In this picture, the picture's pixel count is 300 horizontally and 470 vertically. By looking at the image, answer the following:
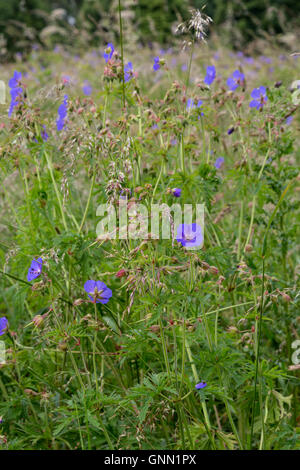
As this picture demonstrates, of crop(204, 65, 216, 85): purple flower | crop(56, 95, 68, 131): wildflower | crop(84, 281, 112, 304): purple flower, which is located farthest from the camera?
crop(204, 65, 216, 85): purple flower

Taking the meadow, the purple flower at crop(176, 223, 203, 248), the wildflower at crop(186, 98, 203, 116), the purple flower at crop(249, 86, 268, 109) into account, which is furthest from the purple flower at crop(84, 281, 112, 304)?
the purple flower at crop(249, 86, 268, 109)

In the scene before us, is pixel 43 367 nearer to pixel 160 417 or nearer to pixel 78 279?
pixel 78 279

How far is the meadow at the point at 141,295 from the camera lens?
1.49 m

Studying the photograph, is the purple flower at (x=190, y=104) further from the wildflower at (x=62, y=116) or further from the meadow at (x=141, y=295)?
the wildflower at (x=62, y=116)

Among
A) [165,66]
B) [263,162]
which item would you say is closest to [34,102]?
[165,66]

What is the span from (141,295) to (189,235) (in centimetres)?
25

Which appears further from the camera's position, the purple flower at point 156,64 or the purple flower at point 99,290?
the purple flower at point 156,64

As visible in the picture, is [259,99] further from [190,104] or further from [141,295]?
[141,295]

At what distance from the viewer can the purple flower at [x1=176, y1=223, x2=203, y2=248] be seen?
1.41m

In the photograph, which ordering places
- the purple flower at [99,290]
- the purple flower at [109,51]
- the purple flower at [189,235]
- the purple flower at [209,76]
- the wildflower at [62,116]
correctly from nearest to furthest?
1. the purple flower at [189,235]
2. the purple flower at [99,290]
3. the purple flower at [109,51]
4. the wildflower at [62,116]
5. the purple flower at [209,76]

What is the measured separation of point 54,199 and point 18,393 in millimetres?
763

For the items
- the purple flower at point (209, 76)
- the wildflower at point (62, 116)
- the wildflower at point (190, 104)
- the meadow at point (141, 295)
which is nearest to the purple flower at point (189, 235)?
the meadow at point (141, 295)

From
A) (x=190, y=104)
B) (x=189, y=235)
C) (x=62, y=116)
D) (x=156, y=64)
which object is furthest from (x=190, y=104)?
(x=189, y=235)

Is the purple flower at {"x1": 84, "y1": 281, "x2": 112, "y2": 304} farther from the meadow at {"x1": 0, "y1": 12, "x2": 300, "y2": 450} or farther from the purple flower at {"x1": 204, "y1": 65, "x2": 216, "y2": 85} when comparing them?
the purple flower at {"x1": 204, "y1": 65, "x2": 216, "y2": 85}
